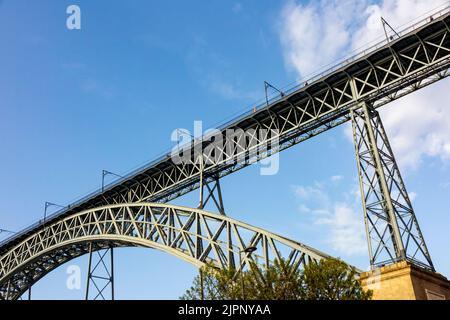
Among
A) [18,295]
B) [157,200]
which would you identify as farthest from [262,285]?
[18,295]

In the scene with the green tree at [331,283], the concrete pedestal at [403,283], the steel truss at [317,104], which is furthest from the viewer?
the steel truss at [317,104]

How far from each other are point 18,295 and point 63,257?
10795 millimetres

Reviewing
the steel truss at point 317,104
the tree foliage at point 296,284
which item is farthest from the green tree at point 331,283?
the steel truss at point 317,104

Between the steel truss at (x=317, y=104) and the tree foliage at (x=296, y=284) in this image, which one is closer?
the tree foliage at (x=296, y=284)

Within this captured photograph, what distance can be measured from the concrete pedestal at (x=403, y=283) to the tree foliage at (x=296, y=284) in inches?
39.6

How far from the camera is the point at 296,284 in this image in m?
23.0

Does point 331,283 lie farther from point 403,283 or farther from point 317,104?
point 317,104

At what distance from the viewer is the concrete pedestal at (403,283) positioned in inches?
887

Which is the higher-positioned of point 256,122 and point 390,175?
point 256,122

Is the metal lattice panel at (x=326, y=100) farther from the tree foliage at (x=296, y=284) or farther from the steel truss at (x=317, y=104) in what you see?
the tree foliage at (x=296, y=284)

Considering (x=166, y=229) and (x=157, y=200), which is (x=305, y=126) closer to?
(x=166, y=229)

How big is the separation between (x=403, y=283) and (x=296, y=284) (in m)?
4.90

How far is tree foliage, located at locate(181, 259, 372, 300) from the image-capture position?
2225 cm

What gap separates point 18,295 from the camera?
6109 centimetres
